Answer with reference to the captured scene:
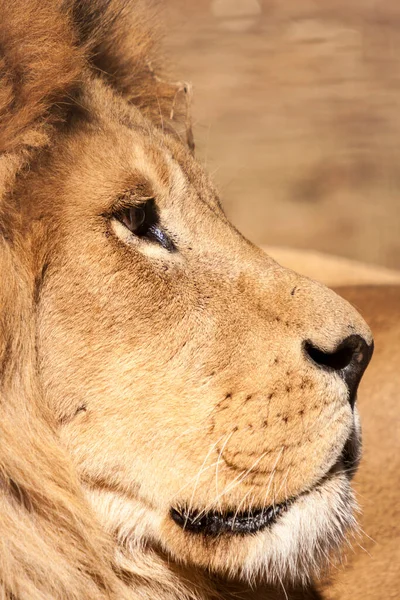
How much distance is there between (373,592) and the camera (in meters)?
2.11

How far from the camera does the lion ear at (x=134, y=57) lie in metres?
2.07

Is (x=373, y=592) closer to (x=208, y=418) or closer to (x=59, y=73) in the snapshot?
(x=208, y=418)

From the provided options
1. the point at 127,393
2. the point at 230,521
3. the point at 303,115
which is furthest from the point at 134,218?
the point at 303,115

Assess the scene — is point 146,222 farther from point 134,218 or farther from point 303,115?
point 303,115

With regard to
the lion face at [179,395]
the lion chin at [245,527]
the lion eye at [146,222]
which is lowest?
the lion chin at [245,527]

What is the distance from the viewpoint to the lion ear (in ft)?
6.81

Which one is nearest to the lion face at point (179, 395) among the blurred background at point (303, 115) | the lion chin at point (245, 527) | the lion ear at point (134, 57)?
the lion chin at point (245, 527)

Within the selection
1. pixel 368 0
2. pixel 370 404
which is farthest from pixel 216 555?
pixel 368 0

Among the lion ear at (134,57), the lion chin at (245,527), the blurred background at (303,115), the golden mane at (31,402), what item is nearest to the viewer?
the golden mane at (31,402)

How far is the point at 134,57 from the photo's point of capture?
242 centimetres

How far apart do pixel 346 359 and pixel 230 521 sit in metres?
0.37

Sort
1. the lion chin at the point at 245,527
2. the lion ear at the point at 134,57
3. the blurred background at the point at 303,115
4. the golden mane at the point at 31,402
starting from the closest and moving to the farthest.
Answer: the golden mane at the point at 31,402 → the lion chin at the point at 245,527 → the lion ear at the point at 134,57 → the blurred background at the point at 303,115

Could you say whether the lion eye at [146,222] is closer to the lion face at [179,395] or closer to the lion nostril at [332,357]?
the lion face at [179,395]

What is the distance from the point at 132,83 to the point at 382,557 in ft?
4.21
